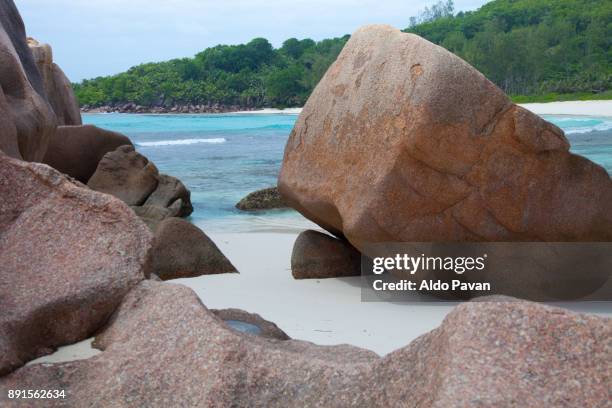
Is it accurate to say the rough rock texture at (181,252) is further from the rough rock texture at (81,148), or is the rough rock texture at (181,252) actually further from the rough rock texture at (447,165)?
the rough rock texture at (81,148)

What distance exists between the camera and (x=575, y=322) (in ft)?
7.06

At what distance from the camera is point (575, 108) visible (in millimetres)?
40719

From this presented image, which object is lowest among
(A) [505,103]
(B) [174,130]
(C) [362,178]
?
(B) [174,130]

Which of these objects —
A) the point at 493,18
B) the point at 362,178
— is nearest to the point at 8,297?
the point at 362,178

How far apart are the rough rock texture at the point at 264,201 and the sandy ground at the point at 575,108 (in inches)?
1189

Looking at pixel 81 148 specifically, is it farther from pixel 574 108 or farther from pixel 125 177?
pixel 574 108

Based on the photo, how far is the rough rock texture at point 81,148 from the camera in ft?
35.8

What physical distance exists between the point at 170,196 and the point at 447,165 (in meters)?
6.23

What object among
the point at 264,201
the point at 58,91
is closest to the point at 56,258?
the point at 264,201

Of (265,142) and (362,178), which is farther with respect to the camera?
(265,142)

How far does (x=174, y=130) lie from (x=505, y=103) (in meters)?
39.0

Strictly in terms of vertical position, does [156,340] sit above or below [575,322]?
below

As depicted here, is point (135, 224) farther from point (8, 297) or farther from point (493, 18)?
point (493, 18)

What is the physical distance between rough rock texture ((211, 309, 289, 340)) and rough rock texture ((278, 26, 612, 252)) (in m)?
1.43
